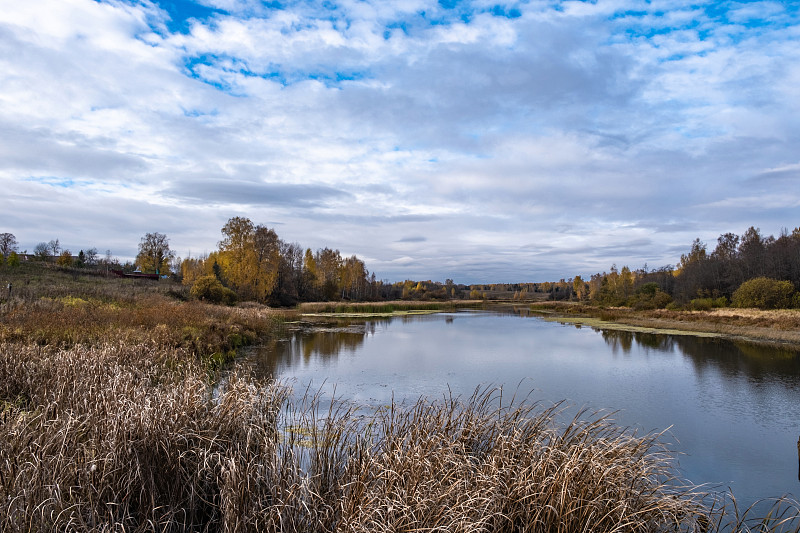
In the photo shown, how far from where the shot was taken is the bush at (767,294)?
37438 mm

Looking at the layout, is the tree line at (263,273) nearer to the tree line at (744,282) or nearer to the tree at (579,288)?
the tree line at (744,282)

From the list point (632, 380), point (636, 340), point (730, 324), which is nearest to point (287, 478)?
point (632, 380)

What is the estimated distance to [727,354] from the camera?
20.3 metres

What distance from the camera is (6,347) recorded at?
8.65 meters

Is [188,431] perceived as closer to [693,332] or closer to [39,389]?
[39,389]

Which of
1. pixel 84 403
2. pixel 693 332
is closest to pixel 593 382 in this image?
pixel 84 403

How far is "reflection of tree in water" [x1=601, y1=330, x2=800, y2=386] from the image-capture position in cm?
1561

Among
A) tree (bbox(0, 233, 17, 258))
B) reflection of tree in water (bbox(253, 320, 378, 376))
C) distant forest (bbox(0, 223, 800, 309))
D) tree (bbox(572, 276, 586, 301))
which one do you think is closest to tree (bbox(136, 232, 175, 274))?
distant forest (bbox(0, 223, 800, 309))

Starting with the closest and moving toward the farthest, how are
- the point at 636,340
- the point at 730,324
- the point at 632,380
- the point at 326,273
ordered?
the point at 632,380
the point at 636,340
the point at 730,324
the point at 326,273

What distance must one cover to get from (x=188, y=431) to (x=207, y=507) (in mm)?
868

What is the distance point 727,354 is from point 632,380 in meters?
9.92

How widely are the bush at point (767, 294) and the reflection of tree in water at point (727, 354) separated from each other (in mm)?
15937

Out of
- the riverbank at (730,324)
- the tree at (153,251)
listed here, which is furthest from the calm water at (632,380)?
the tree at (153,251)

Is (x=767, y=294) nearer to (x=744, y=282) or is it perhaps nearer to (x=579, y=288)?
(x=744, y=282)
